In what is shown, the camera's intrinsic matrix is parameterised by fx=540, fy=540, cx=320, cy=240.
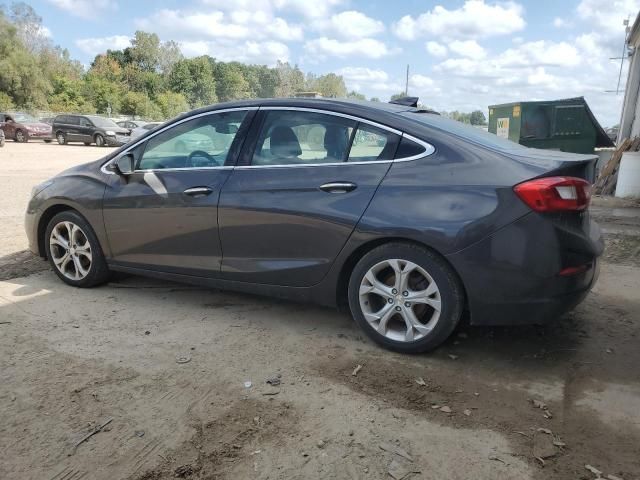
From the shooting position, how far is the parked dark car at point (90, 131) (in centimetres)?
2788

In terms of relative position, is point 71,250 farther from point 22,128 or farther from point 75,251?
point 22,128

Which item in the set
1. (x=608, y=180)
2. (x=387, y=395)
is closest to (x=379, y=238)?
(x=387, y=395)

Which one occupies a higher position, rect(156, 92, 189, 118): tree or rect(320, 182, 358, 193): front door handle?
rect(156, 92, 189, 118): tree

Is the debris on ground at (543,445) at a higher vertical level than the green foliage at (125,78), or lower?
lower

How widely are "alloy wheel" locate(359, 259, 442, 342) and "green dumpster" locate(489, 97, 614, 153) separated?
1055 cm

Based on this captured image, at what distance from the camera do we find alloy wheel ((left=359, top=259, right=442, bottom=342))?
3250 millimetres

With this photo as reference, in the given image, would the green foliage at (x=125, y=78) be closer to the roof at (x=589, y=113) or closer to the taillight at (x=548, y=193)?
the roof at (x=589, y=113)

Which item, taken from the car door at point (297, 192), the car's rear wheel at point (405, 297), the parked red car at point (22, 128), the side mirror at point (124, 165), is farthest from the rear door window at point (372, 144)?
the parked red car at point (22, 128)

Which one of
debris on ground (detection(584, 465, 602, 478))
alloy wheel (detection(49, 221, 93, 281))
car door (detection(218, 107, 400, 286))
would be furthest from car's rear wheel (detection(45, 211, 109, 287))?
debris on ground (detection(584, 465, 602, 478))

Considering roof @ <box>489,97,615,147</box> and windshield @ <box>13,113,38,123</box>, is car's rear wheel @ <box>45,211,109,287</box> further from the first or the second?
windshield @ <box>13,113,38,123</box>

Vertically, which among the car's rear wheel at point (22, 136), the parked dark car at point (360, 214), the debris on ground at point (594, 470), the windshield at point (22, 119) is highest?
the windshield at point (22, 119)

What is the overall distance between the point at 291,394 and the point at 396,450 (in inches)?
28.1

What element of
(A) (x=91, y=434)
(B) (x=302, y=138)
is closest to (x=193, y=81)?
(B) (x=302, y=138)

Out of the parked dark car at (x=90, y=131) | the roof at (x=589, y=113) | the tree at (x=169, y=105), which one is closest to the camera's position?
the roof at (x=589, y=113)
